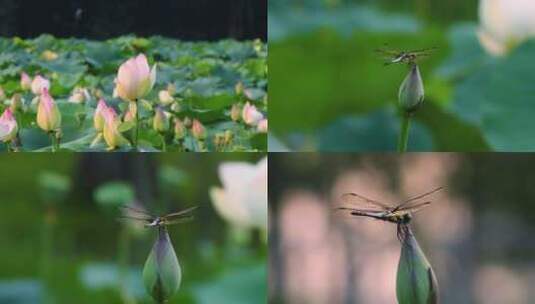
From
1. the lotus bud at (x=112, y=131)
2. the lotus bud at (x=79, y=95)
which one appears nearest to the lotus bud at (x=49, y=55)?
the lotus bud at (x=79, y=95)

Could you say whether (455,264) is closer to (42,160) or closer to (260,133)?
(260,133)

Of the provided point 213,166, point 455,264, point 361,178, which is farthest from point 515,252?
point 213,166

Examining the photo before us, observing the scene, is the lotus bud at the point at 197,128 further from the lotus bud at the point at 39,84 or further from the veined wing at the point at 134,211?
the lotus bud at the point at 39,84

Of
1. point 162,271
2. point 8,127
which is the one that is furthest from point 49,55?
point 162,271

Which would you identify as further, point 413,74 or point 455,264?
point 455,264

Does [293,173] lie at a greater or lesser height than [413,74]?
lesser

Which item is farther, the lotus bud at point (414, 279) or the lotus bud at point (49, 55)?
the lotus bud at point (49, 55)

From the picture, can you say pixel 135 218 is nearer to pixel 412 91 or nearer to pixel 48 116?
pixel 48 116
